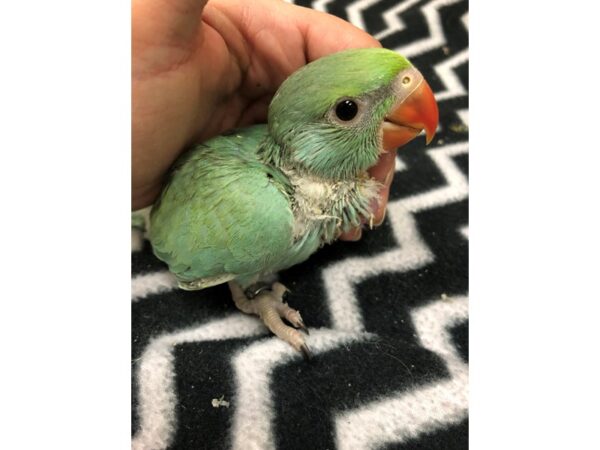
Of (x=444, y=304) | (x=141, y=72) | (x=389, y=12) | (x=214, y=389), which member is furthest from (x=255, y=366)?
(x=389, y=12)

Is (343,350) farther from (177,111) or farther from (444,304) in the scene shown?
(177,111)

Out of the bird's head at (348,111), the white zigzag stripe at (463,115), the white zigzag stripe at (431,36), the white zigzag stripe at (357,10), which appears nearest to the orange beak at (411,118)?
the bird's head at (348,111)

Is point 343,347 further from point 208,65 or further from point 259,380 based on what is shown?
point 208,65

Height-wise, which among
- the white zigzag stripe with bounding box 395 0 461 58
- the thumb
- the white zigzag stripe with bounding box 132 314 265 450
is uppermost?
the thumb

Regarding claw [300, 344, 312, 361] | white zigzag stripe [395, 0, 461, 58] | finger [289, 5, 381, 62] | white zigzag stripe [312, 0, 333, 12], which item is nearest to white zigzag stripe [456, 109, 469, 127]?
white zigzag stripe [395, 0, 461, 58]

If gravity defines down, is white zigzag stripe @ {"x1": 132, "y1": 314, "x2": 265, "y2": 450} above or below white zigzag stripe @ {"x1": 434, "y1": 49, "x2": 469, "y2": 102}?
below

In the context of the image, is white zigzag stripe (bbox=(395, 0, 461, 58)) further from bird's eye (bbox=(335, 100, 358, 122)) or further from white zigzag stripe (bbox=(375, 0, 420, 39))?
bird's eye (bbox=(335, 100, 358, 122))
